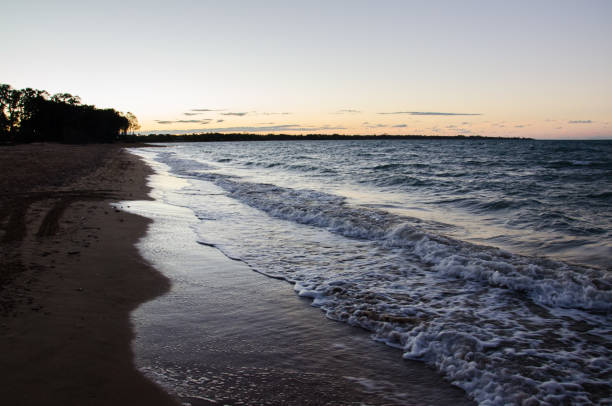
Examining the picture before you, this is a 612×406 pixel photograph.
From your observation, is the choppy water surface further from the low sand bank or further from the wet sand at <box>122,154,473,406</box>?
the low sand bank

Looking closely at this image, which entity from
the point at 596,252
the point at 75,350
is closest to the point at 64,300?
the point at 75,350

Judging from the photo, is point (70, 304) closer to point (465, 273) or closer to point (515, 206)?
point (465, 273)

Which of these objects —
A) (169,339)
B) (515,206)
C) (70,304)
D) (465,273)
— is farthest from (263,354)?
(515,206)

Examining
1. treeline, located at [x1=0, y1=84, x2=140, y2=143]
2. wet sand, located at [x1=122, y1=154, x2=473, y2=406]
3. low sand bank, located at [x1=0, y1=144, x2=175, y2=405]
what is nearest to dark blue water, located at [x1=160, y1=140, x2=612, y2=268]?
wet sand, located at [x1=122, y1=154, x2=473, y2=406]

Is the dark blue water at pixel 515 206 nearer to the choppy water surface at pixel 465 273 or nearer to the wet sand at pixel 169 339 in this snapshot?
the choppy water surface at pixel 465 273

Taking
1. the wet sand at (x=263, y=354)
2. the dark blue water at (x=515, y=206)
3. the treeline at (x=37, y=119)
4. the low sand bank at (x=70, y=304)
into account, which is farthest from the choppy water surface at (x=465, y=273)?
the treeline at (x=37, y=119)

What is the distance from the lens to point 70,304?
4375 mm

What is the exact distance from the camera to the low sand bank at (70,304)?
2934 millimetres

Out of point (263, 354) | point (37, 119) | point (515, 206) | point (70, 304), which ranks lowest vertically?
point (263, 354)

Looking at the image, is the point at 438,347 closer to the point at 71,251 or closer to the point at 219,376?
the point at 219,376

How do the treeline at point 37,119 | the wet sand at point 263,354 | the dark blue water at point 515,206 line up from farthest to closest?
the treeline at point 37,119, the dark blue water at point 515,206, the wet sand at point 263,354

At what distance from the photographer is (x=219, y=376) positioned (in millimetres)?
3256

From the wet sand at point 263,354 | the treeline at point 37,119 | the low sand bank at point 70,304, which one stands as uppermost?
the treeline at point 37,119

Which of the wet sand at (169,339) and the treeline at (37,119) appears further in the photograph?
the treeline at (37,119)
